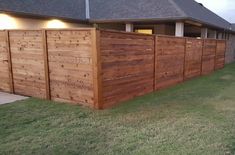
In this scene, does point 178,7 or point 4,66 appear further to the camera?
point 178,7

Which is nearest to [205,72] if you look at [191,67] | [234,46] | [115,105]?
[191,67]

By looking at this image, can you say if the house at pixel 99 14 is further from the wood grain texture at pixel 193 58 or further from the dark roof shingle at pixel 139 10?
the wood grain texture at pixel 193 58

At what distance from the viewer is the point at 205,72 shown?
12.7 metres

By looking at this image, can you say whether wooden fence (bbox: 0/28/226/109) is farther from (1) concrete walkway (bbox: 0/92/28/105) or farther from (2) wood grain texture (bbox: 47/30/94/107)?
(1) concrete walkway (bbox: 0/92/28/105)

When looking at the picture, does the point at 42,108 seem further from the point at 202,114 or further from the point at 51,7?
the point at 51,7

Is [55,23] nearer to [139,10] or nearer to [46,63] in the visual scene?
[139,10]

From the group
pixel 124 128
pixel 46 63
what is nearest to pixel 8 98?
pixel 46 63

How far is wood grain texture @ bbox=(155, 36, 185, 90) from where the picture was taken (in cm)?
802

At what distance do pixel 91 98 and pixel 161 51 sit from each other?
3.28 meters

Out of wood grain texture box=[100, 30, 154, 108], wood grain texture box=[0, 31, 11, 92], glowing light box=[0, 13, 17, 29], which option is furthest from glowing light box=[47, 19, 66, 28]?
wood grain texture box=[100, 30, 154, 108]

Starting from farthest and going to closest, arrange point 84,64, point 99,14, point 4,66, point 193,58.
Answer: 1. point 99,14
2. point 193,58
3. point 4,66
4. point 84,64

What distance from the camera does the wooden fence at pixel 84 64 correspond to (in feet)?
18.9

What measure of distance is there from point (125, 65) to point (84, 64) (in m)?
1.17

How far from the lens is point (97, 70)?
5578 millimetres
